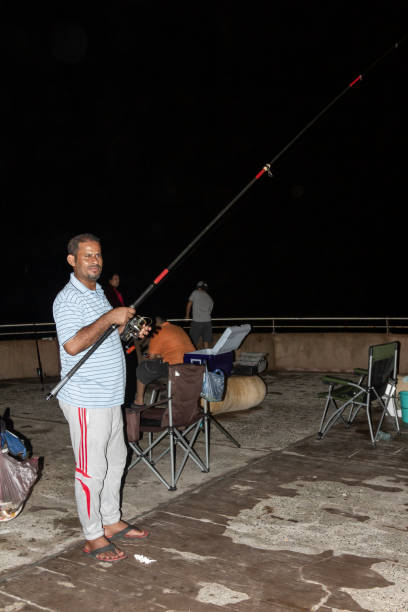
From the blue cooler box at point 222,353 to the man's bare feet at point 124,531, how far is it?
3.16m

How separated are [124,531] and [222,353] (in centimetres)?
359

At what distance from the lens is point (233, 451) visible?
595 centimetres

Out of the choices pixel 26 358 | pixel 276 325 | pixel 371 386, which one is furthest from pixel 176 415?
pixel 276 325

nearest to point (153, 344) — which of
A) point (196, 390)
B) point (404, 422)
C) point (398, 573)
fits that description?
point (196, 390)

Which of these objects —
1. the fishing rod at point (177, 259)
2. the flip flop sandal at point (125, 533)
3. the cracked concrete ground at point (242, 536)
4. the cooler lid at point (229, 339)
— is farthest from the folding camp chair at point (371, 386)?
the flip flop sandal at point (125, 533)

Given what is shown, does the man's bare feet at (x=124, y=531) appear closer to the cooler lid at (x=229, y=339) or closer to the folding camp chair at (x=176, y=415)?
the folding camp chair at (x=176, y=415)

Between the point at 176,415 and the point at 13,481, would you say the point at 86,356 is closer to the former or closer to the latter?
the point at 13,481

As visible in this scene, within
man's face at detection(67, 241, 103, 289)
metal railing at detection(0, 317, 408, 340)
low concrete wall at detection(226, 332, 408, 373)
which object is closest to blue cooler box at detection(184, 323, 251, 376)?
metal railing at detection(0, 317, 408, 340)

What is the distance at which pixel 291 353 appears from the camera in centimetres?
1110

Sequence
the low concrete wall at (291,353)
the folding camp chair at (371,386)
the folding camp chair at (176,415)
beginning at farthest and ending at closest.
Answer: the low concrete wall at (291,353)
the folding camp chair at (371,386)
the folding camp chair at (176,415)

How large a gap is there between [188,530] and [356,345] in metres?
7.23

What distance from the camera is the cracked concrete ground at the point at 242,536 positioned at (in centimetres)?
321

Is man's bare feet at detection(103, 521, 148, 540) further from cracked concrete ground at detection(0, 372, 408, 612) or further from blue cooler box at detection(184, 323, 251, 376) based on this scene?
blue cooler box at detection(184, 323, 251, 376)

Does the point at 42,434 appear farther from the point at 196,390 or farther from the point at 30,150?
the point at 30,150
